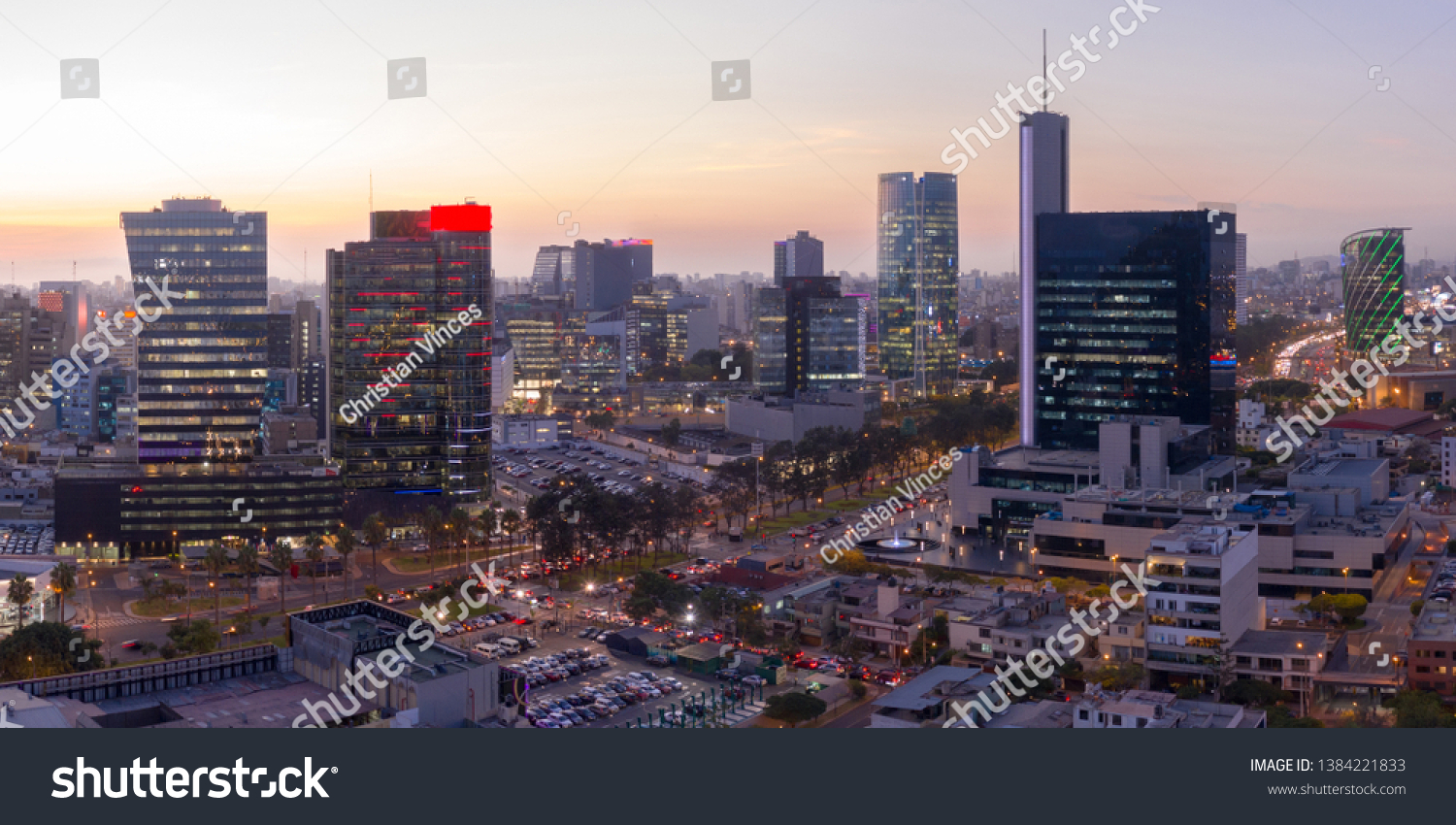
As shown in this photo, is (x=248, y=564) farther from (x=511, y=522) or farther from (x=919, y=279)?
(x=919, y=279)

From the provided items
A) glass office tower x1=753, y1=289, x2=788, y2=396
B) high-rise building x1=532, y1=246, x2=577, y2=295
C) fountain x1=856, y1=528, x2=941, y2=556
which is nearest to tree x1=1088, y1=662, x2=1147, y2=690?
fountain x1=856, y1=528, x2=941, y2=556

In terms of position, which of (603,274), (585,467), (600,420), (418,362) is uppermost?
(603,274)

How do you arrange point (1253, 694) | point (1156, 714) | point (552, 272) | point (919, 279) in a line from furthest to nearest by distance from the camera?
point (552, 272) < point (919, 279) < point (1253, 694) < point (1156, 714)

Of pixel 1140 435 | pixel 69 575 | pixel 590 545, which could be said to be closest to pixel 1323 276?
pixel 1140 435

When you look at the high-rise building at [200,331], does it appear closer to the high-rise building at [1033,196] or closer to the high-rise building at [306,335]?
the high-rise building at [1033,196]

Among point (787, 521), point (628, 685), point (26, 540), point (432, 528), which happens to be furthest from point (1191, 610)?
point (26, 540)

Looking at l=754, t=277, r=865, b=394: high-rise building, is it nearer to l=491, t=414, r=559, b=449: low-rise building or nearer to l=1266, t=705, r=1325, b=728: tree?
l=491, t=414, r=559, b=449: low-rise building

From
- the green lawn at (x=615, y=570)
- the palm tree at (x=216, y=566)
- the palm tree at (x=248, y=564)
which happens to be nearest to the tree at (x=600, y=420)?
the green lawn at (x=615, y=570)
